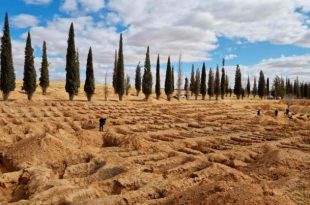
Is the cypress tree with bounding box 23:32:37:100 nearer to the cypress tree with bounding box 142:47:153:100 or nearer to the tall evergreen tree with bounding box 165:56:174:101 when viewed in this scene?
the cypress tree with bounding box 142:47:153:100

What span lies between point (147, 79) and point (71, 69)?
16.9 meters

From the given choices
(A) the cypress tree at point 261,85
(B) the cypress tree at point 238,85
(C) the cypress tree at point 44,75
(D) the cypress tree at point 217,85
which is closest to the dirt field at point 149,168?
(C) the cypress tree at point 44,75

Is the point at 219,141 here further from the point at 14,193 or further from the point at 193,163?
the point at 14,193

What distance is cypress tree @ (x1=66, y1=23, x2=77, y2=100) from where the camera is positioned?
51875mm

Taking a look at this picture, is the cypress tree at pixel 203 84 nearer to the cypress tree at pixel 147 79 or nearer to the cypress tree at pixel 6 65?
the cypress tree at pixel 147 79

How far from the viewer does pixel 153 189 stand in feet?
39.1

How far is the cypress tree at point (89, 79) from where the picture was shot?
54.1 metres

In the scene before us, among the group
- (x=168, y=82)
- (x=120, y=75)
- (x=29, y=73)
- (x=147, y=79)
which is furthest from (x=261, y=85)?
(x=29, y=73)

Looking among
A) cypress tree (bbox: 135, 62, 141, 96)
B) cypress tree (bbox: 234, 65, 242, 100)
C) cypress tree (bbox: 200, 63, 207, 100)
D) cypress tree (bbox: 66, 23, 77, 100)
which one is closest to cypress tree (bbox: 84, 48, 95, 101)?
cypress tree (bbox: 66, 23, 77, 100)

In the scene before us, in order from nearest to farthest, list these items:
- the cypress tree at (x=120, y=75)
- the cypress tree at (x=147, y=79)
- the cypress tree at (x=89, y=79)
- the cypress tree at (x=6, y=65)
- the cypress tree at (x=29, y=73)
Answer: the cypress tree at (x=6, y=65) < the cypress tree at (x=29, y=73) < the cypress tree at (x=89, y=79) < the cypress tree at (x=120, y=75) < the cypress tree at (x=147, y=79)

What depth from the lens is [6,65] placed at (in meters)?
48.0

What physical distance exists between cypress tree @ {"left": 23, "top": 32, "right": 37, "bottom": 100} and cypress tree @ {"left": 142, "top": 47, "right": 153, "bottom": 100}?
20.2m

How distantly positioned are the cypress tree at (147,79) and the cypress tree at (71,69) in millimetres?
15410

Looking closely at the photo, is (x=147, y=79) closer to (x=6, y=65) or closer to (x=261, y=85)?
(x=6, y=65)
